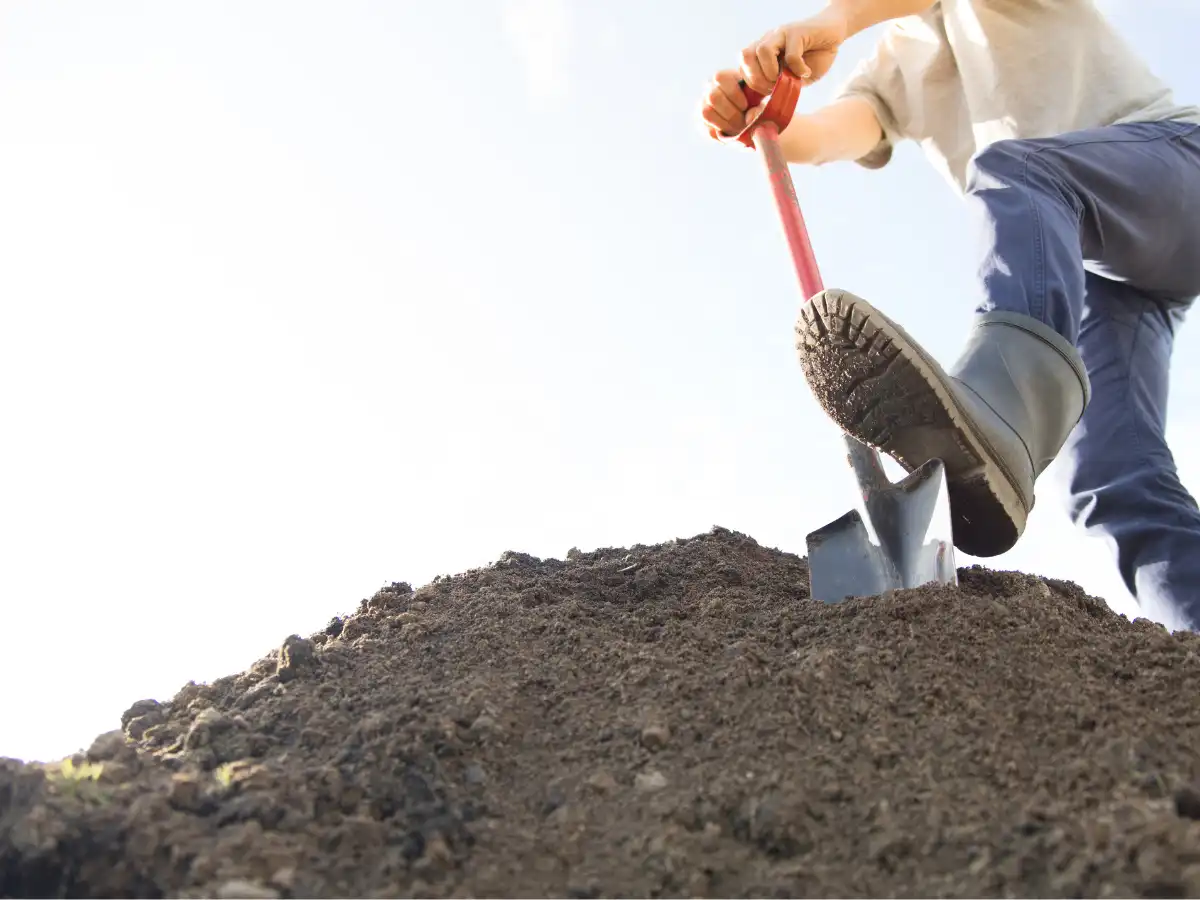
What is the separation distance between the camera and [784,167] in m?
2.57

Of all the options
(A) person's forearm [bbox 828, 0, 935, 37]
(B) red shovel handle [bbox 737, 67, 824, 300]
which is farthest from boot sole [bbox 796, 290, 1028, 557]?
(A) person's forearm [bbox 828, 0, 935, 37]

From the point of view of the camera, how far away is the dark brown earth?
1.03 m

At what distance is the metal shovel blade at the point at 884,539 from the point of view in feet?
6.34

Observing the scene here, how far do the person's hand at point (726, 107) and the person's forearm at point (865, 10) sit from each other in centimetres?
29

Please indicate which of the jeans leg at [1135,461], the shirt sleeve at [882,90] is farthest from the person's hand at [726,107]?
the jeans leg at [1135,461]

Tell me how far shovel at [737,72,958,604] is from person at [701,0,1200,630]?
0.06 meters

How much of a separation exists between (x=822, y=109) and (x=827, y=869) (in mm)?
2600

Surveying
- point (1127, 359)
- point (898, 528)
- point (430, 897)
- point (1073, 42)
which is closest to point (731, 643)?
point (898, 528)

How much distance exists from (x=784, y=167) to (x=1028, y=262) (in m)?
0.75

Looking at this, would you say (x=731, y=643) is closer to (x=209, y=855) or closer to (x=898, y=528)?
(x=898, y=528)

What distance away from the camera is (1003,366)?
76.3 inches

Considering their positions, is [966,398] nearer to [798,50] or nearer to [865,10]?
[798,50]

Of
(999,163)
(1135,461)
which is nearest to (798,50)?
(999,163)

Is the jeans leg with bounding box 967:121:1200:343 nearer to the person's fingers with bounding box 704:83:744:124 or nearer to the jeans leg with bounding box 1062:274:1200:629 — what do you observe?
the jeans leg with bounding box 1062:274:1200:629
